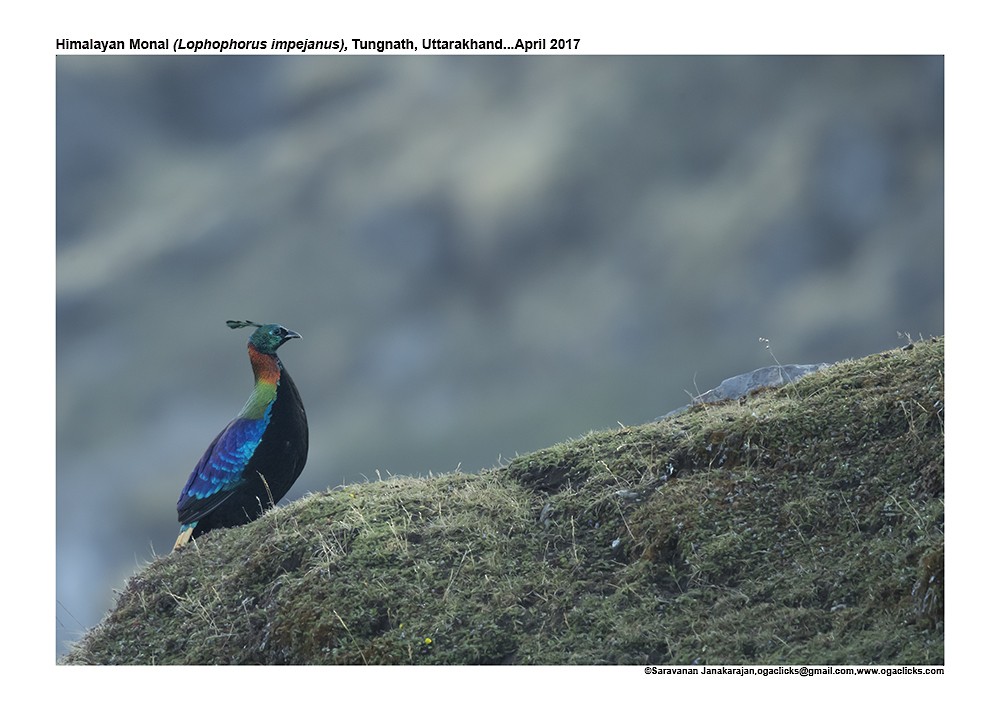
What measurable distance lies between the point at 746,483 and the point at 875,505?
105 cm

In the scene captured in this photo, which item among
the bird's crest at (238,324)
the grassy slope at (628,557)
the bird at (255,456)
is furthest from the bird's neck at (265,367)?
the grassy slope at (628,557)

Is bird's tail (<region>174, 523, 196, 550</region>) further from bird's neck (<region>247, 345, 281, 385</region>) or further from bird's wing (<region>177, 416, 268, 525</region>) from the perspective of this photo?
bird's neck (<region>247, 345, 281, 385</region>)

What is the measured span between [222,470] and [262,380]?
3.10 ft

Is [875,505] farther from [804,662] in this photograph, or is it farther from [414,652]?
[414,652]

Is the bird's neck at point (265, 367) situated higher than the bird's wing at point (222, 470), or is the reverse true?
the bird's neck at point (265, 367)

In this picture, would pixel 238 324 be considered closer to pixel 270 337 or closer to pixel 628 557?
pixel 270 337

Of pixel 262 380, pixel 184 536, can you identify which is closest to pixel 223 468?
pixel 184 536

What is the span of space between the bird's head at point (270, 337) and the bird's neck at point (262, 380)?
51 millimetres

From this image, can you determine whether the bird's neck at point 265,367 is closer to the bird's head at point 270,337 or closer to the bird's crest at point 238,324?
the bird's head at point 270,337

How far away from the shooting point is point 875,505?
8.35m

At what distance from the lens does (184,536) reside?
35.1 ft

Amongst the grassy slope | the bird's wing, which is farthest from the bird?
the grassy slope

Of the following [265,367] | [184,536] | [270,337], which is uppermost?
[270,337]

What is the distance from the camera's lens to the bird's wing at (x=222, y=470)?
34.7 feet
